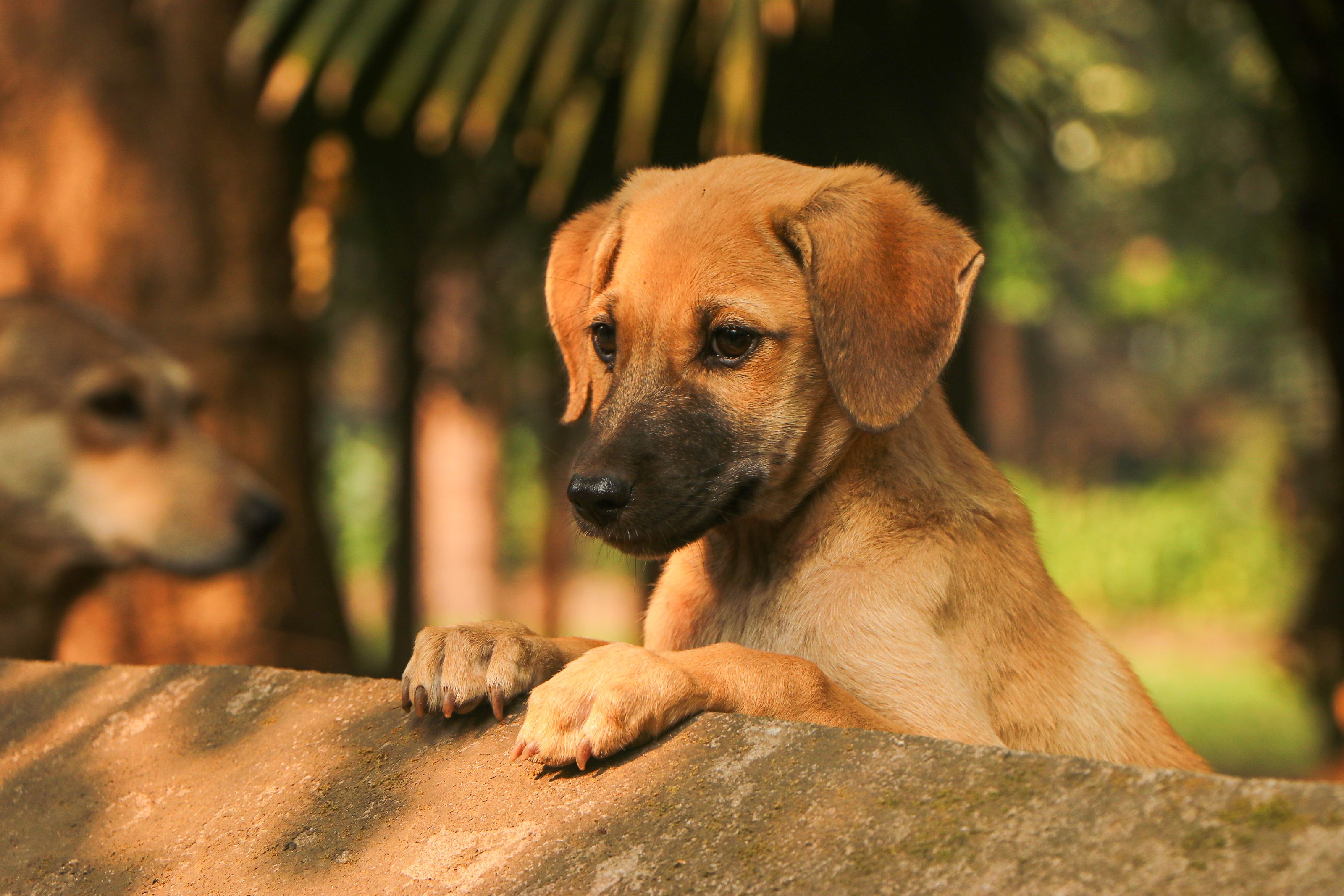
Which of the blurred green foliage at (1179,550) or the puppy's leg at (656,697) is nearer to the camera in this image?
the puppy's leg at (656,697)

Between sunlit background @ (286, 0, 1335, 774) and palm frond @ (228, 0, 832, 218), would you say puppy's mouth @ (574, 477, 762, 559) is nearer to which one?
sunlit background @ (286, 0, 1335, 774)

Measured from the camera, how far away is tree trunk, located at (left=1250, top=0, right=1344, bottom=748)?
5594 mm

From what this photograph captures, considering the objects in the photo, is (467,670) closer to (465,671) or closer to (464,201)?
(465,671)

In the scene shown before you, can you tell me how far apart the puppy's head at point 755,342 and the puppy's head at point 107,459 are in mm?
3582

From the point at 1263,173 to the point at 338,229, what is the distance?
14.1 m

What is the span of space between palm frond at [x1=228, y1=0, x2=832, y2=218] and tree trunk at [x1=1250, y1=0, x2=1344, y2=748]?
2.10m

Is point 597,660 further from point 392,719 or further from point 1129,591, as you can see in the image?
point 1129,591

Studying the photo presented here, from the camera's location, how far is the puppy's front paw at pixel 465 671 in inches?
101

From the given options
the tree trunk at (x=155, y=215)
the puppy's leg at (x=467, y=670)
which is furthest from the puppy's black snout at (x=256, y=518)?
the puppy's leg at (x=467, y=670)

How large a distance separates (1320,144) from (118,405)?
5.81 meters

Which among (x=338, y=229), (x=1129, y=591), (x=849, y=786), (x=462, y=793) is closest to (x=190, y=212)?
(x=338, y=229)

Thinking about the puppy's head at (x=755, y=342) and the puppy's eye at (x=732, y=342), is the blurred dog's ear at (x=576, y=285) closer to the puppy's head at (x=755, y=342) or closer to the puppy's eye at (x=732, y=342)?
the puppy's head at (x=755, y=342)

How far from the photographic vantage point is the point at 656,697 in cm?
232

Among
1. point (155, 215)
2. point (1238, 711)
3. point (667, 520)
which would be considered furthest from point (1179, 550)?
point (667, 520)
